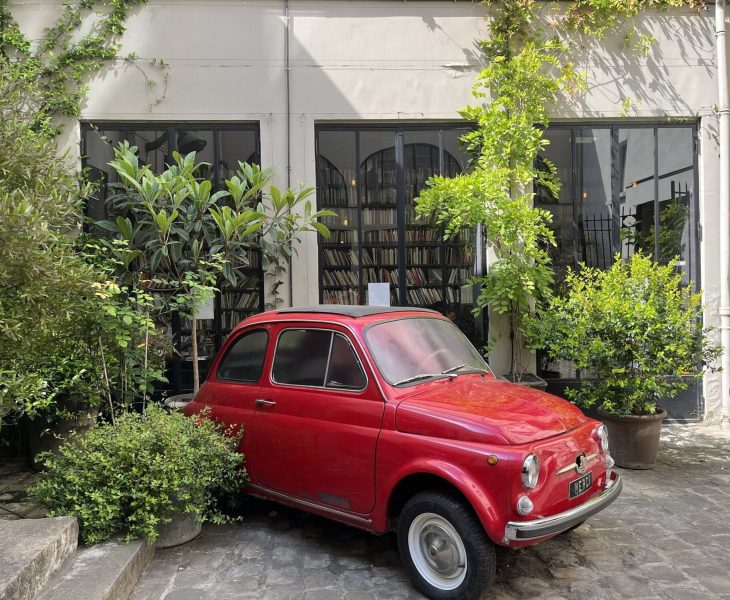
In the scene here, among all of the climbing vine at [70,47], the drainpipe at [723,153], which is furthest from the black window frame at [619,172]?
the climbing vine at [70,47]

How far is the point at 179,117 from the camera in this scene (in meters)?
7.90

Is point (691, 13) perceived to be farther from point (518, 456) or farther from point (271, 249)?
point (518, 456)

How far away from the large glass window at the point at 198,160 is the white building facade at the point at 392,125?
0.09 feet

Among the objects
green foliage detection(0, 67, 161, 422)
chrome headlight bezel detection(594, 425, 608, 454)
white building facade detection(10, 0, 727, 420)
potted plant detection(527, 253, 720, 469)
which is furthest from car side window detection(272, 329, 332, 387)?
white building facade detection(10, 0, 727, 420)

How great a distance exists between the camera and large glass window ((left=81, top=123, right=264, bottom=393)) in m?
7.92

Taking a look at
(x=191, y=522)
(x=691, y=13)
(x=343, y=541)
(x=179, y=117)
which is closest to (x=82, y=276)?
(x=191, y=522)

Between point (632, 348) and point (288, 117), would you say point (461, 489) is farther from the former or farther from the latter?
point (288, 117)

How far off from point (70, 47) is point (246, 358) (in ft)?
17.8

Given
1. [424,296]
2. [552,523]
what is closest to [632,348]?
[424,296]

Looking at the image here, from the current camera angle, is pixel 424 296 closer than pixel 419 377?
No

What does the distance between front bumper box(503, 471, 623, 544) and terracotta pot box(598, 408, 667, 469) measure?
2598 mm

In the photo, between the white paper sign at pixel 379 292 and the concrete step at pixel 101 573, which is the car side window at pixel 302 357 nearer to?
the concrete step at pixel 101 573

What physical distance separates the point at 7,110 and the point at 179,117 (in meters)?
3.77

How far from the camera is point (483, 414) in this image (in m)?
3.71
